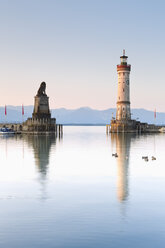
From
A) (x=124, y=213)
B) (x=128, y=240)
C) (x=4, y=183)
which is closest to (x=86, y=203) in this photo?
(x=124, y=213)

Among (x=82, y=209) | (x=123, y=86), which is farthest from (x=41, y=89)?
(x=82, y=209)

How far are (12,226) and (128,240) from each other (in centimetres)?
555

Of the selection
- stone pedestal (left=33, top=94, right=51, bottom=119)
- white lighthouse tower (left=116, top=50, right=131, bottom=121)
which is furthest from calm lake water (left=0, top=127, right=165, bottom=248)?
white lighthouse tower (left=116, top=50, right=131, bottom=121)

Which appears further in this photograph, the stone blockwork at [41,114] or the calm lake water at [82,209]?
the stone blockwork at [41,114]

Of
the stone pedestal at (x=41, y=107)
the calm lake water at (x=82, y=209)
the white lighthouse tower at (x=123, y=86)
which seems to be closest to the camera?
the calm lake water at (x=82, y=209)

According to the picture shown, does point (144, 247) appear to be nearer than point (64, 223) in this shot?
Yes

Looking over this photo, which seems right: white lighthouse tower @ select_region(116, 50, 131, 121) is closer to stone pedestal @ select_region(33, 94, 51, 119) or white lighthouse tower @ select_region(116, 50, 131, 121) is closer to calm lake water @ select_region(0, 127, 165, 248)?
stone pedestal @ select_region(33, 94, 51, 119)

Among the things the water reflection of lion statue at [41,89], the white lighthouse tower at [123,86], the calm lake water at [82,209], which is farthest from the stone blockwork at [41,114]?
the calm lake water at [82,209]

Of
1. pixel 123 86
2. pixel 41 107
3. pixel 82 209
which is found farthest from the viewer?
pixel 123 86

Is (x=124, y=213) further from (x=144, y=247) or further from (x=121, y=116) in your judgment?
(x=121, y=116)

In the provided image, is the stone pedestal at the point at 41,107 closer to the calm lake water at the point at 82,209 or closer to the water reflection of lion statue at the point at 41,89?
the water reflection of lion statue at the point at 41,89

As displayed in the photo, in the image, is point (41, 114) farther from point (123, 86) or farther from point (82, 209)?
point (82, 209)

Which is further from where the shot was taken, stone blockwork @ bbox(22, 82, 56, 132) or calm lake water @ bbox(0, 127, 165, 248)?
stone blockwork @ bbox(22, 82, 56, 132)

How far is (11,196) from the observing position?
77.5ft
